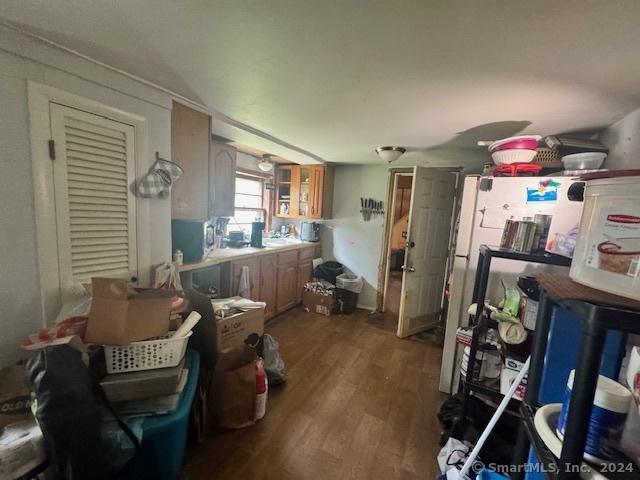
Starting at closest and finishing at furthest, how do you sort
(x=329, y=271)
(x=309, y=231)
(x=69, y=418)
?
(x=69, y=418) → (x=329, y=271) → (x=309, y=231)

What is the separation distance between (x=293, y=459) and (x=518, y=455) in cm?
116

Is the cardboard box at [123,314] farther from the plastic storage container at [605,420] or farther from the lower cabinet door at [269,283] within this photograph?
the lower cabinet door at [269,283]

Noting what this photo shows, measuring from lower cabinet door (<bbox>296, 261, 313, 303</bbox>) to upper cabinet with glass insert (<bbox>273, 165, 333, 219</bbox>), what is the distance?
0.72 meters

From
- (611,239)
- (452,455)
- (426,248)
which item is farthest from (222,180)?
(452,455)

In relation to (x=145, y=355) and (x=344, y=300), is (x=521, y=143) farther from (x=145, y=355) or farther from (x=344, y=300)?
(x=344, y=300)

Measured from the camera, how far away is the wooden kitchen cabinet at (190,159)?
1799 millimetres

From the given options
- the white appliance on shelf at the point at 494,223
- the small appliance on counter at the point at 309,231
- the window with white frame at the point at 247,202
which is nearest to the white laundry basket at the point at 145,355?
the white appliance on shelf at the point at 494,223

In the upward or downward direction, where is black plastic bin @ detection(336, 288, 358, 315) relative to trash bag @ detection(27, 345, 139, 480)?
downward

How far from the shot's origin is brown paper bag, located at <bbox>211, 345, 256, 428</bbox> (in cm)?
156

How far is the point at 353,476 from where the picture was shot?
4.55 ft

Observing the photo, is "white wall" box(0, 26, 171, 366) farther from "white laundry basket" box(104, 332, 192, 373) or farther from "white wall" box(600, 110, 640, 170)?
"white wall" box(600, 110, 640, 170)

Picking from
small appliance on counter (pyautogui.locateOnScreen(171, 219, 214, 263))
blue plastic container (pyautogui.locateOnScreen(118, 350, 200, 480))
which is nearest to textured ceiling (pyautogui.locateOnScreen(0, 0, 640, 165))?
small appliance on counter (pyautogui.locateOnScreen(171, 219, 214, 263))

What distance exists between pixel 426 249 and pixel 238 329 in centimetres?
221

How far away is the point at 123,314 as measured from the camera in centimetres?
109
